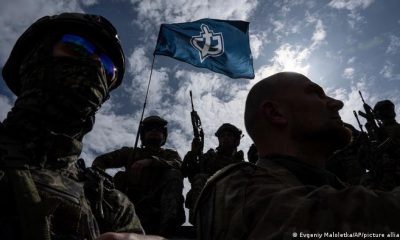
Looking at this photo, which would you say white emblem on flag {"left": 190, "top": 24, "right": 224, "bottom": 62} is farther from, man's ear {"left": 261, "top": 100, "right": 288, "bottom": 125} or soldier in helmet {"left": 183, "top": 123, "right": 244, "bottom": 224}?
man's ear {"left": 261, "top": 100, "right": 288, "bottom": 125}

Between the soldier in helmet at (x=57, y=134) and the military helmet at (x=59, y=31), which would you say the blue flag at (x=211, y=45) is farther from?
→ the soldier in helmet at (x=57, y=134)

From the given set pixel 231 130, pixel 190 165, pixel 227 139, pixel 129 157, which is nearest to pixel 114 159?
pixel 129 157

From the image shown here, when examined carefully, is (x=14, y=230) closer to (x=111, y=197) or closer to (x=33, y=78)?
(x=111, y=197)

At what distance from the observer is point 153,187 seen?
21.3 feet

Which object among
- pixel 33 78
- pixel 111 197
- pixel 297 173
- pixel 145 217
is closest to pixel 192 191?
pixel 145 217

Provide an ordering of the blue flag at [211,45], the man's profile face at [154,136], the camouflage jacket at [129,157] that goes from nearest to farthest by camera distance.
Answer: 1. the camouflage jacket at [129,157]
2. the man's profile face at [154,136]
3. the blue flag at [211,45]

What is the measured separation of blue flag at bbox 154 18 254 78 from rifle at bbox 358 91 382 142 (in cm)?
500

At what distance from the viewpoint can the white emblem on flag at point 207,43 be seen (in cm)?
959

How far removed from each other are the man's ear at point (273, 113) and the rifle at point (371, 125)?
33.1ft

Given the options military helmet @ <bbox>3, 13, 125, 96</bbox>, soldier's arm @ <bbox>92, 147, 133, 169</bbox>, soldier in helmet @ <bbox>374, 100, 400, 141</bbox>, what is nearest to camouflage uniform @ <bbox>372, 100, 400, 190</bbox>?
soldier in helmet @ <bbox>374, 100, 400, 141</bbox>

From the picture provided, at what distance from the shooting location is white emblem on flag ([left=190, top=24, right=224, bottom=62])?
31.4ft

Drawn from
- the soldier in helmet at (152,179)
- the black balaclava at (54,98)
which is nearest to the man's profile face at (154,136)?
the soldier in helmet at (152,179)

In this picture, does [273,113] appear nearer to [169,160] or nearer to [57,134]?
[57,134]

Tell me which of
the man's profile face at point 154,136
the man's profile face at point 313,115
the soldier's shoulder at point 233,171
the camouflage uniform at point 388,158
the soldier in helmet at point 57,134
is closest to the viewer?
the soldier's shoulder at point 233,171
